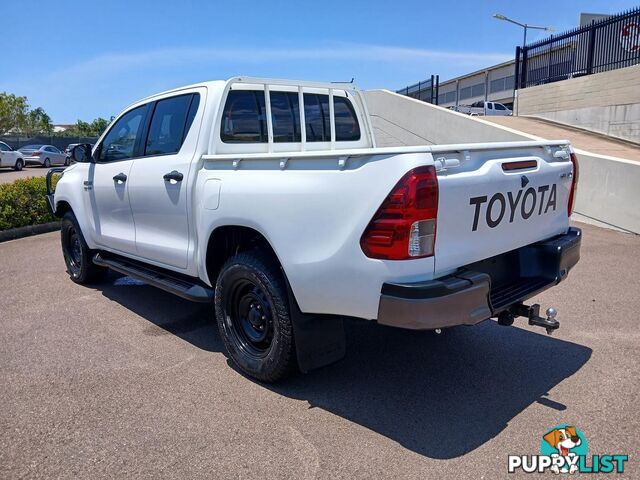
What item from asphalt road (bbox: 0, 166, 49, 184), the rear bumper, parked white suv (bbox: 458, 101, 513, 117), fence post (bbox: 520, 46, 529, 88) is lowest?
asphalt road (bbox: 0, 166, 49, 184)

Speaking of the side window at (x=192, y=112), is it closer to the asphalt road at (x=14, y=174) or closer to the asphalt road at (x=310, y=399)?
the asphalt road at (x=310, y=399)

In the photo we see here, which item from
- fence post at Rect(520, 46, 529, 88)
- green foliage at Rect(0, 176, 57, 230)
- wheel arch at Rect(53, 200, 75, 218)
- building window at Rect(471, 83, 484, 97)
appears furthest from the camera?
building window at Rect(471, 83, 484, 97)

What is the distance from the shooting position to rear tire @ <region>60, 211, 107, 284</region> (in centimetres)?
632

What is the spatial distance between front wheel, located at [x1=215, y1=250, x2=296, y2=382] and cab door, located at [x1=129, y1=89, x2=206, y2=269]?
663 mm

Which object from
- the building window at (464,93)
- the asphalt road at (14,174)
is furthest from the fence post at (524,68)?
the building window at (464,93)

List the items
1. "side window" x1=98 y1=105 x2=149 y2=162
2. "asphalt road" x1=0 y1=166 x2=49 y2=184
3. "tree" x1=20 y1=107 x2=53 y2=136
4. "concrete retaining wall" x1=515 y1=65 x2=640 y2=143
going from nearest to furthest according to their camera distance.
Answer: "side window" x1=98 y1=105 x2=149 y2=162 < "concrete retaining wall" x1=515 y1=65 x2=640 y2=143 < "asphalt road" x1=0 y1=166 x2=49 y2=184 < "tree" x1=20 y1=107 x2=53 y2=136

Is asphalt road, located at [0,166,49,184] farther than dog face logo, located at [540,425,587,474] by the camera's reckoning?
Yes

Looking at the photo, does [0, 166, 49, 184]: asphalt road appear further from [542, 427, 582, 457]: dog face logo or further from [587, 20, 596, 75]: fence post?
[542, 427, 582, 457]: dog face logo

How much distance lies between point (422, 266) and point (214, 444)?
5.09ft

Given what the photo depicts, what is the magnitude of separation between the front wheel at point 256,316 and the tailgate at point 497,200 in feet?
3.56

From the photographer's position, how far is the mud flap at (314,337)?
344 cm

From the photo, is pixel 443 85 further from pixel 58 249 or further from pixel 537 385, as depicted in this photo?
pixel 537 385

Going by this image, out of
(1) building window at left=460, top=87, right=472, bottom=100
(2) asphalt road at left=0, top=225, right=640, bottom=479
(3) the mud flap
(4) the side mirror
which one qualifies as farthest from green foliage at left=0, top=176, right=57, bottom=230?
(1) building window at left=460, top=87, right=472, bottom=100

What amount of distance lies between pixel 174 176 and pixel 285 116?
1.12 metres
